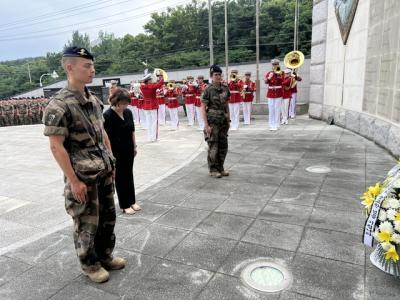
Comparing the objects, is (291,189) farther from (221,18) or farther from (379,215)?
(221,18)

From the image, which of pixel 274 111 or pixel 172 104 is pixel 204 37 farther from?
pixel 274 111

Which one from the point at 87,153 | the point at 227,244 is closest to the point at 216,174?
the point at 227,244

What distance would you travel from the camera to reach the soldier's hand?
8.84 feet

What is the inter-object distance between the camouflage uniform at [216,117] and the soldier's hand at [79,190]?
3640 millimetres

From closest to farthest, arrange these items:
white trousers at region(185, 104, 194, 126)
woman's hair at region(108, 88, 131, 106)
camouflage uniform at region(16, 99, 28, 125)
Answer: woman's hair at region(108, 88, 131, 106)
white trousers at region(185, 104, 194, 126)
camouflage uniform at region(16, 99, 28, 125)

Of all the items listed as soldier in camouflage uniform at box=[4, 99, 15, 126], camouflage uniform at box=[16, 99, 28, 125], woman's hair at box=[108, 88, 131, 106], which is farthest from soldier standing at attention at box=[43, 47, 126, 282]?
soldier in camouflage uniform at box=[4, 99, 15, 126]

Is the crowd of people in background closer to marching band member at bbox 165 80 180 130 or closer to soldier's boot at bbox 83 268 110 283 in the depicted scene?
marching band member at bbox 165 80 180 130

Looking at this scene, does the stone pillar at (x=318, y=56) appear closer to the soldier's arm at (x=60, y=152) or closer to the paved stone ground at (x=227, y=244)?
the paved stone ground at (x=227, y=244)

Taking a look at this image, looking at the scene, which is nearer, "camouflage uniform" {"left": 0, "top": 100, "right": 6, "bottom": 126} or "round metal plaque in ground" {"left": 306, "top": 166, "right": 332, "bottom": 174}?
"round metal plaque in ground" {"left": 306, "top": 166, "right": 332, "bottom": 174}

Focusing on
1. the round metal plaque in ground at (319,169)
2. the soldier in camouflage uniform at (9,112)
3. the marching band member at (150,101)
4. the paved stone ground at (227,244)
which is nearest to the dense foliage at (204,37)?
the soldier in camouflage uniform at (9,112)

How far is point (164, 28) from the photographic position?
56000mm

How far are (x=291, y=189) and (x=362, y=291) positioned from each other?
260cm

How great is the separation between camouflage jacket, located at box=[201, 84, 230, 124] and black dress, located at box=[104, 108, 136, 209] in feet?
6.31

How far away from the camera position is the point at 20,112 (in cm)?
1994
